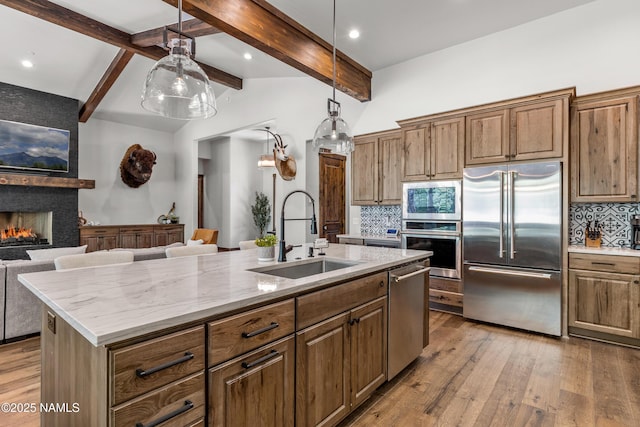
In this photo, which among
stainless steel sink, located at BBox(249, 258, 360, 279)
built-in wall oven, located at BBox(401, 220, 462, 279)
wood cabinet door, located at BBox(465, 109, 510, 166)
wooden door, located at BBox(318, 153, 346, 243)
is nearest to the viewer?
stainless steel sink, located at BBox(249, 258, 360, 279)

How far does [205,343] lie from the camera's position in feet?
4.05

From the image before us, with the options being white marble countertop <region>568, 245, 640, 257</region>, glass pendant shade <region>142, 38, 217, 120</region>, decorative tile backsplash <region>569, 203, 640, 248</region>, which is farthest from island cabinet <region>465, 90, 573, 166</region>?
glass pendant shade <region>142, 38, 217, 120</region>

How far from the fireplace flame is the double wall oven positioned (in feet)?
22.7

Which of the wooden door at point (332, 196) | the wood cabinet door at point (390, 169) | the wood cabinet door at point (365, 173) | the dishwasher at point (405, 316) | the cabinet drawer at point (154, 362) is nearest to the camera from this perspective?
the cabinet drawer at point (154, 362)

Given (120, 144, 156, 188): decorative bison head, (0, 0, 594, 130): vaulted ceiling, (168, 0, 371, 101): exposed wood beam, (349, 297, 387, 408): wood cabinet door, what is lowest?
(349, 297, 387, 408): wood cabinet door

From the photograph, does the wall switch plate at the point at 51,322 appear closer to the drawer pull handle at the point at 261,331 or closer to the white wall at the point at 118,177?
the drawer pull handle at the point at 261,331

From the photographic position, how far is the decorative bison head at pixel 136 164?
774 cm

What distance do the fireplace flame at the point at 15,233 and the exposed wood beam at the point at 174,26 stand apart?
4186 mm

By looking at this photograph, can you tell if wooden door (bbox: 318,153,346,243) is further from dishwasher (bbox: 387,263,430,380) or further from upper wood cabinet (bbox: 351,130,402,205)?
dishwasher (bbox: 387,263,430,380)

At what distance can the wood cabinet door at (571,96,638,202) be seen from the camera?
320 cm

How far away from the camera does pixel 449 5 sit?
3.55m

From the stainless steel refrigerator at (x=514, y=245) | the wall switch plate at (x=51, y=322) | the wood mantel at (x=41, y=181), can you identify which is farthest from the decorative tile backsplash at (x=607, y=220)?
the wood mantel at (x=41, y=181)

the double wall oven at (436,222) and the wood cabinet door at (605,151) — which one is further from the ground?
the wood cabinet door at (605,151)

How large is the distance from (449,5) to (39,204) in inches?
293
